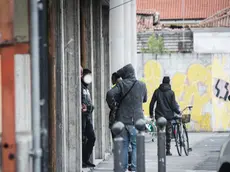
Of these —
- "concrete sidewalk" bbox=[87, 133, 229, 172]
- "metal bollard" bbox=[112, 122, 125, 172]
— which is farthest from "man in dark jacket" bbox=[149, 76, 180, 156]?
"metal bollard" bbox=[112, 122, 125, 172]

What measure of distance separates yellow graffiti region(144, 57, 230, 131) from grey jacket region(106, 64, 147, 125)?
51.2 ft

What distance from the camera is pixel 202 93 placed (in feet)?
90.4

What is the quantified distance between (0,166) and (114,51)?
39.8 ft

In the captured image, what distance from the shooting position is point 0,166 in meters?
6.25

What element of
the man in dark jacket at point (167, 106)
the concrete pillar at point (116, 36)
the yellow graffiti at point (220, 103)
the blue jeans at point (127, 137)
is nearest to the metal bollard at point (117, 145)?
the blue jeans at point (127, 137)

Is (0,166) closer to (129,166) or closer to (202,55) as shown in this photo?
(129,166)

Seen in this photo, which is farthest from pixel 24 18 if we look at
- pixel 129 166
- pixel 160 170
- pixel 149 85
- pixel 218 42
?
pixel 218 42

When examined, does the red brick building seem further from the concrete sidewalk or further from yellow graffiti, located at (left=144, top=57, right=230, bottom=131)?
the concrete sidewalk

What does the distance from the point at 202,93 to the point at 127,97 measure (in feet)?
52.9

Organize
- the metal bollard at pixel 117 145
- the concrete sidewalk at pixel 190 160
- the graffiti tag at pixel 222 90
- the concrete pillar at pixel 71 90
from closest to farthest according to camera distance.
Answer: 1. the metal bollard at pixel 117 145
2. the concrete pillar at pixel 71 90
3. the concrete sidewalk at pixel 190 160
4. the graffiti tag at pixel 222 90

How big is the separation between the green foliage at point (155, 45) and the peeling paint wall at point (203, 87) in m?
2.31

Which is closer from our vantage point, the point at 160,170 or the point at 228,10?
the point at 160,170

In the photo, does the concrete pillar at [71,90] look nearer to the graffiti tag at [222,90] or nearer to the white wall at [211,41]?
the graffiti tag at [222,90]

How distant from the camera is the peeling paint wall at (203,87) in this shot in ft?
90.1
